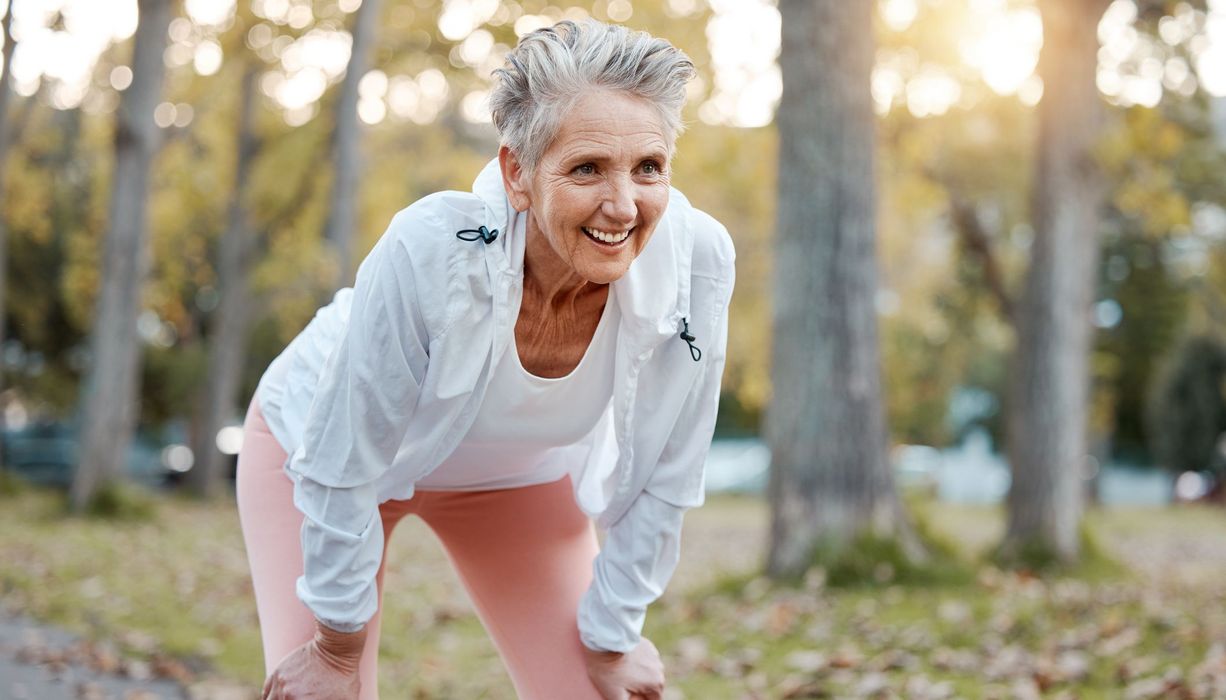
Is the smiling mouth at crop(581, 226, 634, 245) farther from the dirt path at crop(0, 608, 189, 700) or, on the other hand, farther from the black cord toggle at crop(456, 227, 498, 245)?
the dirt path at crop(0, 608, 189, 700)

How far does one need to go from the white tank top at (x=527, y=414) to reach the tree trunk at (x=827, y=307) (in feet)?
16.7

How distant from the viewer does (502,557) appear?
9.19 feet

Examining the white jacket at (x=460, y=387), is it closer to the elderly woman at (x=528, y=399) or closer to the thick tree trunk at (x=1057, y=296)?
the elderly woman at (x=528, y=399)

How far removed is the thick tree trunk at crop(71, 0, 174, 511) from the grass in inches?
142

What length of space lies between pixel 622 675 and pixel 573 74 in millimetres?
1299

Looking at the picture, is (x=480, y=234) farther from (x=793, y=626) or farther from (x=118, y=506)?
(x=118, y=506)

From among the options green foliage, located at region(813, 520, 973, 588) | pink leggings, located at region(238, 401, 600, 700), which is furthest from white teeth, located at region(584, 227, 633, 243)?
green foliage, located at region(813, 520, 973, 588)

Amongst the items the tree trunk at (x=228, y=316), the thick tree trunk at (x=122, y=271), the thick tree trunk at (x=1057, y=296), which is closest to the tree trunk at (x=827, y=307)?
the thick tree trunk at (x=1057, y=296)

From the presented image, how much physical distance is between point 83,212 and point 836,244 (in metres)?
21.0

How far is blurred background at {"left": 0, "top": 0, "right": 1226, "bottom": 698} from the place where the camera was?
6.60 meters

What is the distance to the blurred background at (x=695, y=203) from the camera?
6.60 meters

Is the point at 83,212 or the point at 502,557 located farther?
the point at 83,212

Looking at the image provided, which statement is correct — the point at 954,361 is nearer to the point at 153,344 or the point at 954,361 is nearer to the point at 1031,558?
the point at 153,344

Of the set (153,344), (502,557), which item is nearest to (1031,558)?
(502,557)
